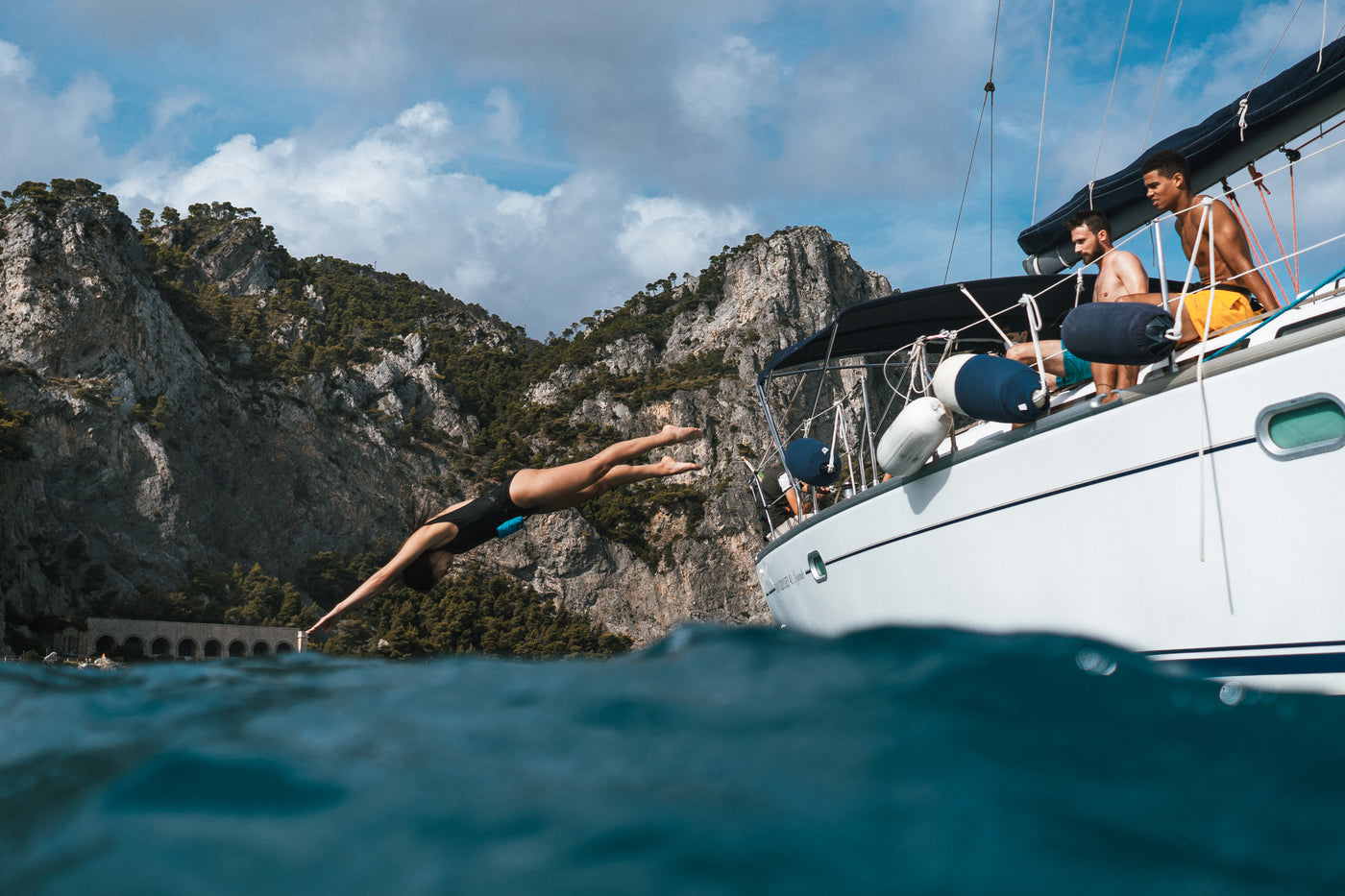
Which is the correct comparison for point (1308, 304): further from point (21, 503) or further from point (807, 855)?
point (21, 503)

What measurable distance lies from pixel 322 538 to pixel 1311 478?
4176 centimetres

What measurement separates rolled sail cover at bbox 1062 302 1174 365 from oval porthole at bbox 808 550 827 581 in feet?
8.11

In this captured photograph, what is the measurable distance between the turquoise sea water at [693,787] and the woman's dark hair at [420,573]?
2274 millimetres

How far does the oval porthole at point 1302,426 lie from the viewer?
2916 millimetres

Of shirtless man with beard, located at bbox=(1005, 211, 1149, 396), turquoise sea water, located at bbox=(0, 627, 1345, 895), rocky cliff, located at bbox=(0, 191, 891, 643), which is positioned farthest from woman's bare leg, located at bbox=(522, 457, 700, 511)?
rocky cliff, located at bbox=(0, 191, 891, 643)

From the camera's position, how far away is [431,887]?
5.32 ft

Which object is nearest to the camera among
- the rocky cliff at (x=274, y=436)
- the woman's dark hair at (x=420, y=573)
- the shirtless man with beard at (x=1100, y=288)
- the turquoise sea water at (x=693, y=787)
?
the turquoise sea water at (x=693, y=787)

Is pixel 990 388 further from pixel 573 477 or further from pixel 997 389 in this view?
pixel 573 477

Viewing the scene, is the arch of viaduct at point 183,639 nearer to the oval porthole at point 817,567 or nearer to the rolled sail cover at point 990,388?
the oval porthole at point 817,567

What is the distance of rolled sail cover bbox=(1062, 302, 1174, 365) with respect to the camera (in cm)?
338

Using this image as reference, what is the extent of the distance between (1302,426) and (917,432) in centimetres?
169

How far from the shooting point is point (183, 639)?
30219 millimetres

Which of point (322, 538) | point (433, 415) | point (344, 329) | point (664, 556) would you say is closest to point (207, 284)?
point (344, 329)

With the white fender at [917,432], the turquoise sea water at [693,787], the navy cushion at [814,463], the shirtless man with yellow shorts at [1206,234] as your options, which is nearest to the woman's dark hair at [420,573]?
the turquoise sea water at [693,787]
